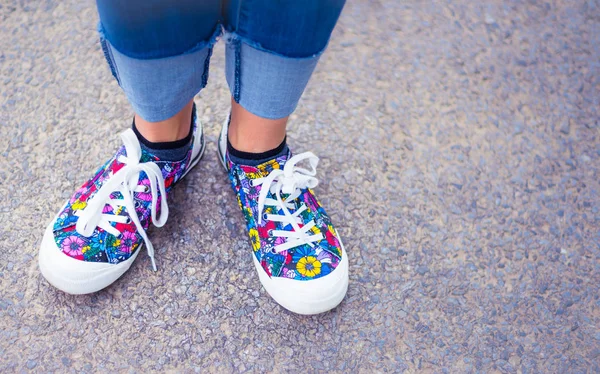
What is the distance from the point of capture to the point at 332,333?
980 mm

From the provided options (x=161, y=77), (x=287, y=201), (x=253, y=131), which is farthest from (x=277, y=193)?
(x=161, y=77)

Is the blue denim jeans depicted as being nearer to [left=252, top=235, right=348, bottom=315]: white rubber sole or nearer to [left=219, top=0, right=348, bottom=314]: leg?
[left=219, top=0, right=348, bottom=314]: leg

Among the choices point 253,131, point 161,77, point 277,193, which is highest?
point 161,77

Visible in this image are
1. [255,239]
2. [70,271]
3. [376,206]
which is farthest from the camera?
[376,206]

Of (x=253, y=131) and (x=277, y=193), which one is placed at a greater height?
(x=253, y=131)

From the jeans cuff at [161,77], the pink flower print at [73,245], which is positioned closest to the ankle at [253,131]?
the jeans cuff at [161,77]

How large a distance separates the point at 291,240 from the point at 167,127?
0.31m

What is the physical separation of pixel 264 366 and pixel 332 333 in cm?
14

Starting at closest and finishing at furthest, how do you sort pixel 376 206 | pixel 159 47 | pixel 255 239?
pixel 159 47 < pixel 255 239 < pixel 376 206

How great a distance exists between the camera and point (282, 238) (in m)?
0.96

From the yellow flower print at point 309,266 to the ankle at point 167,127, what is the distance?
0.33 m

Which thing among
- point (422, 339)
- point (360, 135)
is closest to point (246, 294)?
point (422, 339)

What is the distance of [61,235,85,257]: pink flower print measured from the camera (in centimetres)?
89

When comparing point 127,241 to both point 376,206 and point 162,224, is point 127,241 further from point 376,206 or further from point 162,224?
point 376,206
